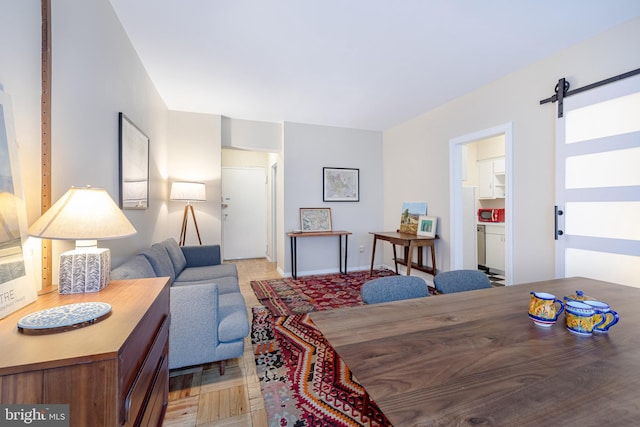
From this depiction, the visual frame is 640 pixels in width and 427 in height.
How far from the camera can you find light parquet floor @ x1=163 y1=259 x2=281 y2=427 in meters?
1.39

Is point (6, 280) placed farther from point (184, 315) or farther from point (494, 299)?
point (494, 299)

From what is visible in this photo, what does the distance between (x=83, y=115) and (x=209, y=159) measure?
7.89 feet

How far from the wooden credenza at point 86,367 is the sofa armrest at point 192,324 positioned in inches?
26.9

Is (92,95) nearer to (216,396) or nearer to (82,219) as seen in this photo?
(82,219)

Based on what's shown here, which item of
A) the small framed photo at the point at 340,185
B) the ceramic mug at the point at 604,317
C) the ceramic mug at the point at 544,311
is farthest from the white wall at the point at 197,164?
A: the ceramic mug at the point at 604,317

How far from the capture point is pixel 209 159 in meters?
3.84

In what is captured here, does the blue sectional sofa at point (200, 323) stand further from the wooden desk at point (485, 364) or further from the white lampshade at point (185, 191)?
the white lampshade at point (185, 191)

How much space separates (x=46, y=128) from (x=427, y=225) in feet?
12.4

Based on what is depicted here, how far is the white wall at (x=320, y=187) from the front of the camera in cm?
422

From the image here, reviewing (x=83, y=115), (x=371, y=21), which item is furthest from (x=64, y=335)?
(x=371, y=21)

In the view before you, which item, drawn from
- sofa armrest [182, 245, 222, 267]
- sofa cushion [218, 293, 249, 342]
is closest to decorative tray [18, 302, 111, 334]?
sofa cushion [218, 293, 249, 342]

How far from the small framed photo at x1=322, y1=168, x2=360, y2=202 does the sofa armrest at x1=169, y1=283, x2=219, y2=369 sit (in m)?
2.99

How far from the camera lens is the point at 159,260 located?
7.27ft

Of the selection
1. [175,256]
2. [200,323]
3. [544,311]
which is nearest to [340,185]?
[175,256]
